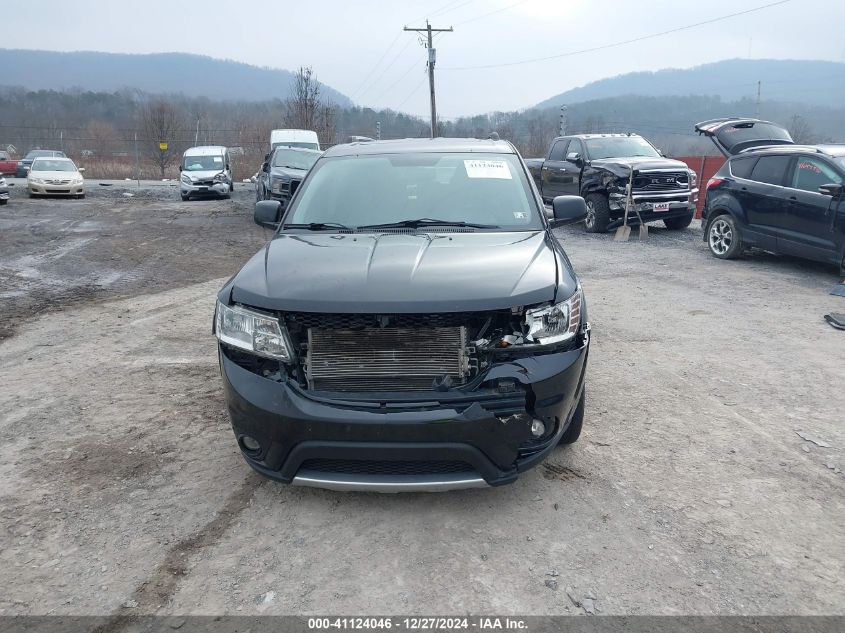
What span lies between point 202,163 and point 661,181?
660 inches

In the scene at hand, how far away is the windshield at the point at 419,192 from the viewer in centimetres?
429

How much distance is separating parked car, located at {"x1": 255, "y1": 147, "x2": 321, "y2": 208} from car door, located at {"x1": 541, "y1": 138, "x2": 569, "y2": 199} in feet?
17.7

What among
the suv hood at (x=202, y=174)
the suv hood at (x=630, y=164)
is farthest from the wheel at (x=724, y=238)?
the suv hood at (x=202, y=174)

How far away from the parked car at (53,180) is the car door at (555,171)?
16735 millimetres

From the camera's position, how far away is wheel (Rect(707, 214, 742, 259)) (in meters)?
10.5

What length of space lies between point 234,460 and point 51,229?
13.4 metres

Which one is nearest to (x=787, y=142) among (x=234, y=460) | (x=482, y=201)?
(x=482, y=201)

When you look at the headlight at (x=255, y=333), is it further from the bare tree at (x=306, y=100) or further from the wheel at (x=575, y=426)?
the bare tree at (x=306, y=100)

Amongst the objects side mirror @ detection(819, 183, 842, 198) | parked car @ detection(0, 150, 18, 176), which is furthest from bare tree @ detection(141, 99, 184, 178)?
side mirror @ detection(819, 183, 842, 198)

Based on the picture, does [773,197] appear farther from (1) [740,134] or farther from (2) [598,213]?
(2) [598,213]

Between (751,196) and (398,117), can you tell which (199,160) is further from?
(398,117)

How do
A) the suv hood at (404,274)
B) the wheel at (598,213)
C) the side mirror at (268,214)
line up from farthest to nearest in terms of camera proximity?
the wheel at (598,213), the side mirror at (268,214), the suv hood at (404,274)

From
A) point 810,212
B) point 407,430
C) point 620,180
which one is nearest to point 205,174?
point 620,180

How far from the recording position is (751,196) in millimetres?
10047
